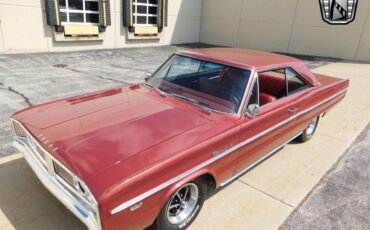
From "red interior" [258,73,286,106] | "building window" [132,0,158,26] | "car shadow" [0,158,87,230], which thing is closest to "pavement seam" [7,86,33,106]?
"car shadow" [0,158,87,230]

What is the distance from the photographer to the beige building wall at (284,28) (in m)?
14.0

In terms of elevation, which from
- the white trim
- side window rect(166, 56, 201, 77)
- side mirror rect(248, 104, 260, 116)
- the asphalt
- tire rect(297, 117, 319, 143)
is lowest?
the asphalt

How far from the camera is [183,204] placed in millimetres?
2828

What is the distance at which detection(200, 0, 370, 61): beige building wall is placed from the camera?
45.8 feet

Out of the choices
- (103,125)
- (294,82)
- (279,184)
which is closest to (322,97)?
(294,82)

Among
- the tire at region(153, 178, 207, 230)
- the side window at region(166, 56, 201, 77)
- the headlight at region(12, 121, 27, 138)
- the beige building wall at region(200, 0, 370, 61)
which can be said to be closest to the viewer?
the tire at region(153, 178, 207, 230)

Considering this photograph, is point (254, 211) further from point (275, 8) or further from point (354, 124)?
point (275, 8)

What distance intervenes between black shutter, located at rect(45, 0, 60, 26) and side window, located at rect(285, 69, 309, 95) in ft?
30.7

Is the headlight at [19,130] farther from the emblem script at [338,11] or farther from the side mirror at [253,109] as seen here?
the emblem script at [338,11]

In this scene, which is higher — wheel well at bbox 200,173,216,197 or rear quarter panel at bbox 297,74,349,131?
rear quarter panel at bbox 297,74,349,131

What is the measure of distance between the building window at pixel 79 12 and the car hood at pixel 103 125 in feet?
29.9

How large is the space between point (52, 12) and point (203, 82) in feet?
29.8

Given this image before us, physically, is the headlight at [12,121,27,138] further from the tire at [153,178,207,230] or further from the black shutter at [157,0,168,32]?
the black shutter at [157,0,168,32]

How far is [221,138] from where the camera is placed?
284 centimetres
